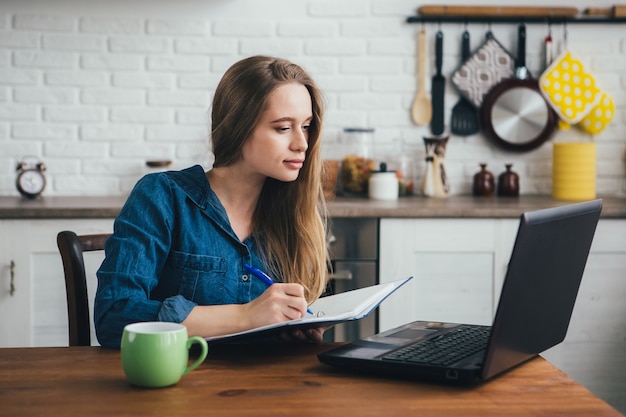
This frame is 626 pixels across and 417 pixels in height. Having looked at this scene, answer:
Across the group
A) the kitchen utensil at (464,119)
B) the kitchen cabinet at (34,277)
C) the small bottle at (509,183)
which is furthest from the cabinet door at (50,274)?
the small bottle at (509,183)

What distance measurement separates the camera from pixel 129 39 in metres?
3.58

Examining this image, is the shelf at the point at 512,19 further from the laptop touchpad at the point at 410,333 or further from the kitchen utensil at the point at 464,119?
the laptop touchpad at the point at 410,333

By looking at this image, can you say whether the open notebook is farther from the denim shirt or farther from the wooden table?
the denim shirt

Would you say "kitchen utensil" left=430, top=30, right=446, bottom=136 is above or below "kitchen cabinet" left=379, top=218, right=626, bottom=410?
above

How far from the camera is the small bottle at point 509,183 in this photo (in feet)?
11.9

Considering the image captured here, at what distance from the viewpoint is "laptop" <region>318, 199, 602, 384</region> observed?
1.21 meters

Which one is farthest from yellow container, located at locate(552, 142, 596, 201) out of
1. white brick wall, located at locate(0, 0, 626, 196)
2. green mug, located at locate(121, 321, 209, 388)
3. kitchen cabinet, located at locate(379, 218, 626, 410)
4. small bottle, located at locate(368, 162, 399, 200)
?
green mug, located at locate(121, 321, 209, 388)

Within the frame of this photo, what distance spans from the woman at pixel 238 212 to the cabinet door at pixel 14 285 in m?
1.36

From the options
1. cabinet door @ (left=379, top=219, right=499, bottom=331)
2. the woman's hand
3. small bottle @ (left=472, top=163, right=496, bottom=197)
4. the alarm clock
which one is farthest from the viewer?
small bottle @ (left=472, top=163, right=496, bottom=197)


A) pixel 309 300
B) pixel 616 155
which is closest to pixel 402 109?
pixel 616 155

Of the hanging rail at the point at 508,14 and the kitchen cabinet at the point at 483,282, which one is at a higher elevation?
the hanging rail at the point at 508,14

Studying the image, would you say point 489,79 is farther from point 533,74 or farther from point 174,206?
point 174,206

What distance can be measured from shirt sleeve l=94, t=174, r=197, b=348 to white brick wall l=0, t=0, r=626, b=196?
1.75m

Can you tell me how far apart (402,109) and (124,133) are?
120 centimetres
